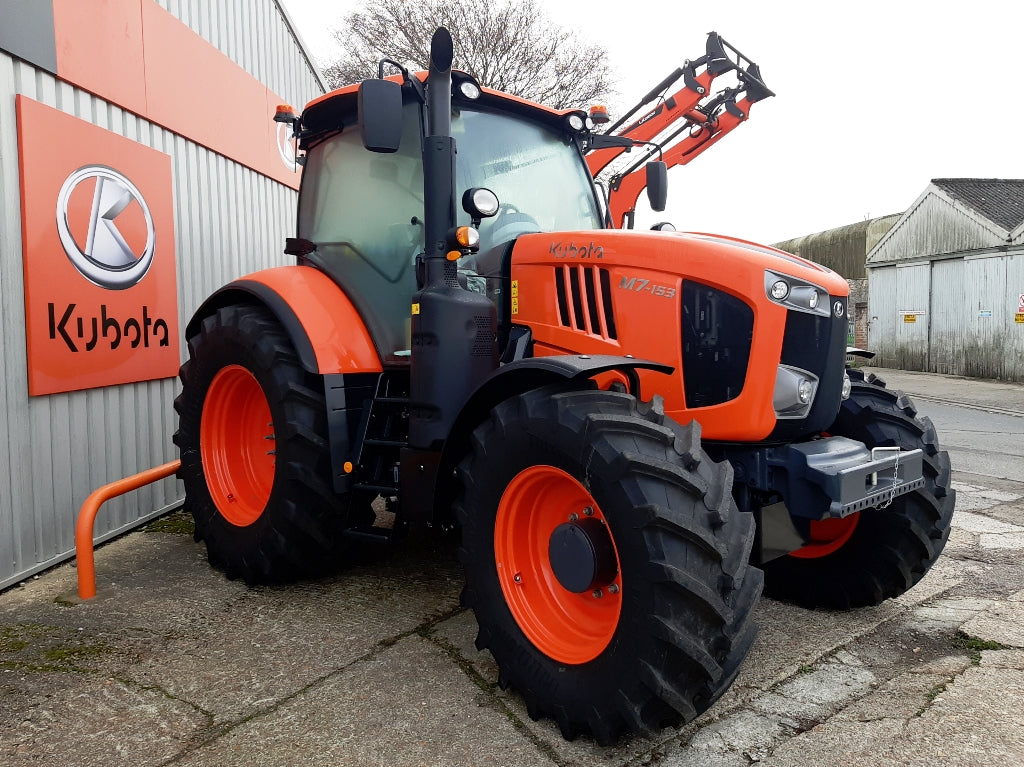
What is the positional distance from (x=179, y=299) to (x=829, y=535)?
180 inches

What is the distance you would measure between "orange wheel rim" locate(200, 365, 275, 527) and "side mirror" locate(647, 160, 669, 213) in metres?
2.43

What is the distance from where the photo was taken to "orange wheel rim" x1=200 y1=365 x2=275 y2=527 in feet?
14.0

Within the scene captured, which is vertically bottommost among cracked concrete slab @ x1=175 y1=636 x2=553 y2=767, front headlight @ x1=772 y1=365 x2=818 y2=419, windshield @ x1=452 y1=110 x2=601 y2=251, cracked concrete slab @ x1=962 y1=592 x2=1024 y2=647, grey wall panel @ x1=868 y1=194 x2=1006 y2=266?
cracked concrete slab @ x1=175 y1=636 x2=553 y2=767

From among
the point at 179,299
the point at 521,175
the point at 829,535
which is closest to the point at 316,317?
the point at 521,175

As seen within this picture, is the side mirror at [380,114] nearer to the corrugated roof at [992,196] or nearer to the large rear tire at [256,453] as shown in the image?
the large rear tire at [256,453]

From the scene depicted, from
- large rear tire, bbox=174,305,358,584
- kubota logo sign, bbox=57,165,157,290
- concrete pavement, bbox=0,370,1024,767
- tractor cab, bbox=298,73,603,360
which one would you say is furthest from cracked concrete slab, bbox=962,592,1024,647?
kubota logo sign, bbox=57,165,157,290

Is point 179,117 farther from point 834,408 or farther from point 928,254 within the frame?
point 928,254

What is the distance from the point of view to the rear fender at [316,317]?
3.72 m

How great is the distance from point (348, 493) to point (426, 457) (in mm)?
657

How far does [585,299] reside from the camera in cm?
321

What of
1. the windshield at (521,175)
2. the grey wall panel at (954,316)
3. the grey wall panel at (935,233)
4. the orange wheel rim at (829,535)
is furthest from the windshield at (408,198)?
the grey wall panel at (935,233)

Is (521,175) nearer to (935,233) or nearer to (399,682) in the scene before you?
(399,682)

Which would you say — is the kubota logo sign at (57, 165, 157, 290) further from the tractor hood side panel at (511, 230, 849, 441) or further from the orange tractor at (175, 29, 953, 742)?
the tractor hood side panel at (511, 230, 849, 441)

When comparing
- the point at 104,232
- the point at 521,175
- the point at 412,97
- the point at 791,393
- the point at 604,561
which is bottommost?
the point at 604,561
